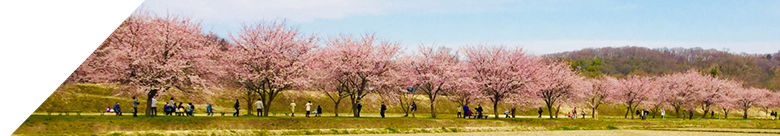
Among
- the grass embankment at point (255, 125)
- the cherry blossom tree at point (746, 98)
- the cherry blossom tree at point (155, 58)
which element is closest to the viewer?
the grass embankment at point (255, 125)

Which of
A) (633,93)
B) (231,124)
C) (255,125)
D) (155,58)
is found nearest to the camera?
(231,124)

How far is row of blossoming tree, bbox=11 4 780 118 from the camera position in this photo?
44031 mm

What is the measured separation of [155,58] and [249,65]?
828 cm

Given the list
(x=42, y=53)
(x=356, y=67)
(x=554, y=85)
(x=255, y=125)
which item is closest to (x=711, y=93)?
(x=554, y=85)

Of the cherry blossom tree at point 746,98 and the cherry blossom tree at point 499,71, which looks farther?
the cherry blossom tree at point 746,98

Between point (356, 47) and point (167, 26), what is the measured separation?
17048 mm

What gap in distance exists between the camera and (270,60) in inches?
2060

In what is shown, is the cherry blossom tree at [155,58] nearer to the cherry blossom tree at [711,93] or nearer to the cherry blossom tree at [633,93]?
the cherry blossom tree at [633,93]

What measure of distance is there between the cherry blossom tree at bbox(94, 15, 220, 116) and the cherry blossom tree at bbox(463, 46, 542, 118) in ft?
86.9

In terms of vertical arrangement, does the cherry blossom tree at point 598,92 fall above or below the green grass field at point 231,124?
above

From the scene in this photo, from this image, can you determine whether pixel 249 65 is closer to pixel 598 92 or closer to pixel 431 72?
pixel 431 72

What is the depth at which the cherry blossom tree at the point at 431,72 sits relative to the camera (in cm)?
6194

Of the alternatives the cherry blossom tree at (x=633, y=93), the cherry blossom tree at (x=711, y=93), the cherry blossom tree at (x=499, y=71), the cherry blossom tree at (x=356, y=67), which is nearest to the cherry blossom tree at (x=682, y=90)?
the cherry blossom tree at (x=711, y=93)

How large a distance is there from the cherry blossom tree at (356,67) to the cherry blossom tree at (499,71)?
9.69 m
